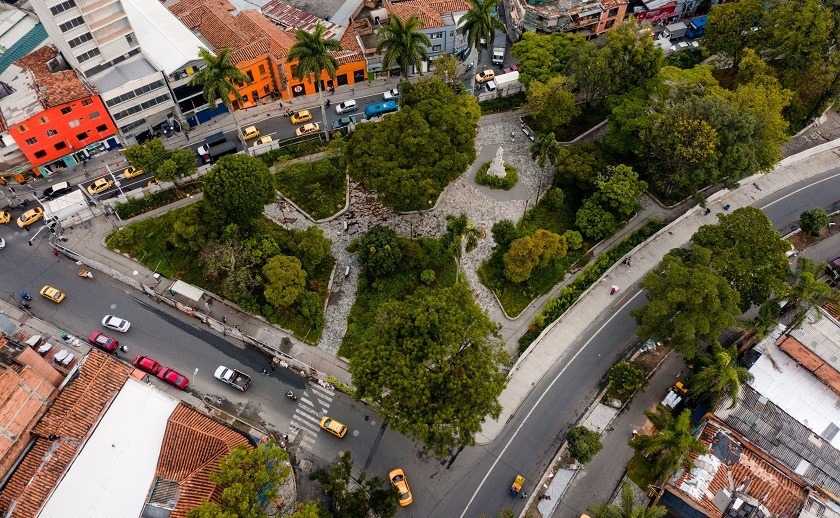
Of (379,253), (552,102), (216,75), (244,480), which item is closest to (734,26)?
(552,102)

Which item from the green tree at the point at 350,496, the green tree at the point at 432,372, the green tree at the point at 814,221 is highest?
the green tree at the point at 814,221

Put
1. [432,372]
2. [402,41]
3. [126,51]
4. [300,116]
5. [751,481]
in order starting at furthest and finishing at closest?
1. [300,116]
2. [126,51]
3. [402,41]
4. [751,481]
5. [432,372]

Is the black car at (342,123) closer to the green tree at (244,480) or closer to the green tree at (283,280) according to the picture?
the green tree at (283,280)

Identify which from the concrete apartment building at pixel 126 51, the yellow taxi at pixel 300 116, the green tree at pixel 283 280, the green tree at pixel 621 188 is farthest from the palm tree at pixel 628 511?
the concrete apartment building at pixel 126 51

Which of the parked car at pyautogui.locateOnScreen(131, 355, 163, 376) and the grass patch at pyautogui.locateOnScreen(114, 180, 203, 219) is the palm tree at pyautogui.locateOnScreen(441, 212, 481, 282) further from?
the grass patch at pyautogui.locateOnScreen(114, 180, 203, 219)

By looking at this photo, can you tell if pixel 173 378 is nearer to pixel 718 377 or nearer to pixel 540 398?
pixel 540 398

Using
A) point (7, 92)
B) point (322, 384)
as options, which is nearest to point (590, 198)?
point (322, 384)
